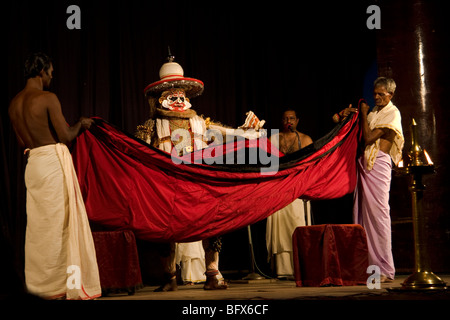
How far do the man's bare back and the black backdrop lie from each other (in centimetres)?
130

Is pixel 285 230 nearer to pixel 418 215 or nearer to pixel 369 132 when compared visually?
pixel 369 132

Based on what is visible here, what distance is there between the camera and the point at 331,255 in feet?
16.0

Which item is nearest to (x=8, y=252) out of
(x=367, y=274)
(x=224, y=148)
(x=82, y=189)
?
(x=82, y=189)

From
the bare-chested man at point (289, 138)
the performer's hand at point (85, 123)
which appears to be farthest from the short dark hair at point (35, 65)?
the bare-chested man at point (289, 138)

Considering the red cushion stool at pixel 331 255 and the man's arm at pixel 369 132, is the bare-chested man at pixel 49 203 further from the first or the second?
the man's arm at pixel 369 132

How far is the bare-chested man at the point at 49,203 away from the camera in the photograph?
155 inches

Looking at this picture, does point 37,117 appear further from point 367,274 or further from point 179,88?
point 367,274

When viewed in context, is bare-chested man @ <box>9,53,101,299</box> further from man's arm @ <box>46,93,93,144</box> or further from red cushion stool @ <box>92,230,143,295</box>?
red cushion stool @ <box>92,230,143,295</box>

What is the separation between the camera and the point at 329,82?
7.91 m

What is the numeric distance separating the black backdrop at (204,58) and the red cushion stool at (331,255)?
247cm

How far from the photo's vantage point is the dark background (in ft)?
19.1

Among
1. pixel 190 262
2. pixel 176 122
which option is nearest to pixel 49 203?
pixel 176 122
